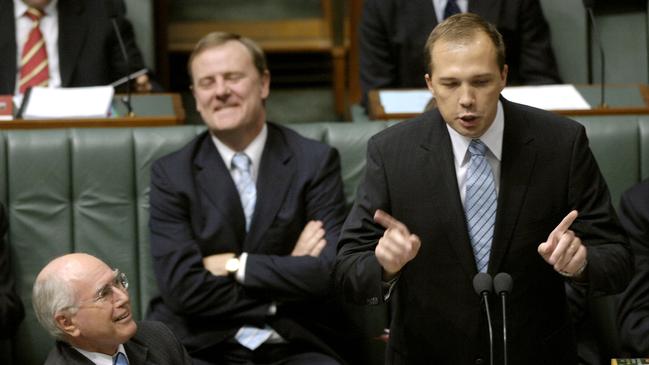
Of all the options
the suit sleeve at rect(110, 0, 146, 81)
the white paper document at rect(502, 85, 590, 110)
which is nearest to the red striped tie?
the suit sleeve at rect(110, 0, 146, 81)

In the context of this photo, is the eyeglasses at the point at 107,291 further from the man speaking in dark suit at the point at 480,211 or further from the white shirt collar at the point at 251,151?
the white shirt collar at the point at 251,151

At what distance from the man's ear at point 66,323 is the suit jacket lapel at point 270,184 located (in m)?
0.83

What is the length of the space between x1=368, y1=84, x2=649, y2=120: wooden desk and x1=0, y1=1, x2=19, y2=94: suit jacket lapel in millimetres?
1364

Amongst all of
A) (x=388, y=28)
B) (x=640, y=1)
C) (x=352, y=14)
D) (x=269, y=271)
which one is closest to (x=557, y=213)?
(x=269, y=271)

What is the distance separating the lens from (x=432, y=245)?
8.38 ft

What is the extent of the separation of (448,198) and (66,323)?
0.87 metres

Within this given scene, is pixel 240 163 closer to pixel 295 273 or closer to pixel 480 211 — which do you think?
pixel 295 273

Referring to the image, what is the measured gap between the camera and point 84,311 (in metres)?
2.54

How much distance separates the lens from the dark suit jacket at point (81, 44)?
4.46m

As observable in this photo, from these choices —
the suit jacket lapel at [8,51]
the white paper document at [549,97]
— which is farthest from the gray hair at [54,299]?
the suit jacket lapel at [8,51]

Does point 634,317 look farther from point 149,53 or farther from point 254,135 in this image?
point 149,53

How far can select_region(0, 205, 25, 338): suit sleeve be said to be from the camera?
3238 mm

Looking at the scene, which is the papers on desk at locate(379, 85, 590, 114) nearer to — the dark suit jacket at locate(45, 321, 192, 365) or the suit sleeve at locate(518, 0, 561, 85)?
the suit sleeve at locate(518, 0, 561, 85)

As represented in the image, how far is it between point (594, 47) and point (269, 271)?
6.94 ft
